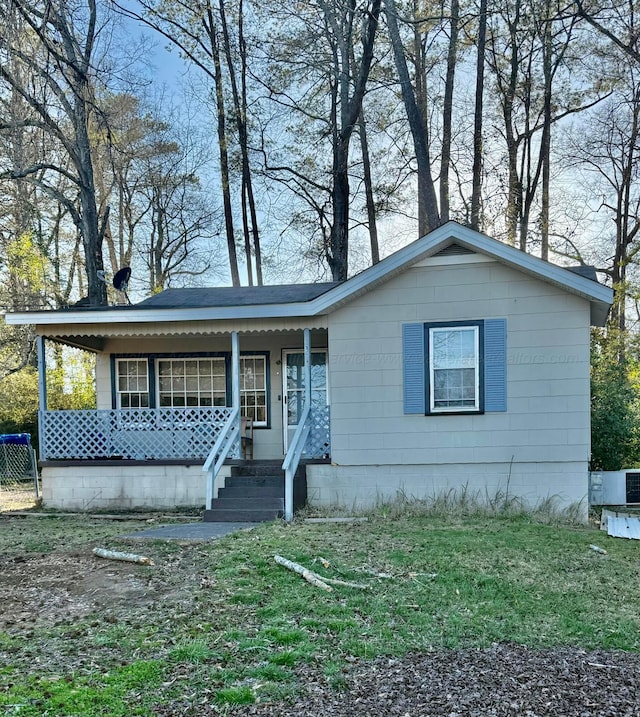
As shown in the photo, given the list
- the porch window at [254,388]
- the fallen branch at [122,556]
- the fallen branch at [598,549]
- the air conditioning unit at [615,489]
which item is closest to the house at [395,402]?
the porch window at [254,388]

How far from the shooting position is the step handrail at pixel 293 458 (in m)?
8.64

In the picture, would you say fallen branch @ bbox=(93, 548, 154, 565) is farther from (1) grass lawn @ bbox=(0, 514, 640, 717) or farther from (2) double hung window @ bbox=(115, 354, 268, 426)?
(2) double hung window @ bbox=(115, 354, 268, 426)

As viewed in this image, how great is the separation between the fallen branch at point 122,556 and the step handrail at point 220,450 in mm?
2438

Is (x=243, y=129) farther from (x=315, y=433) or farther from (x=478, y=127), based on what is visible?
(x=315, y=433)

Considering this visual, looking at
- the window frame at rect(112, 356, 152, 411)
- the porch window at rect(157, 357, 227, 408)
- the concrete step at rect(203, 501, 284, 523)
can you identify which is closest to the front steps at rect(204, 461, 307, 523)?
the concrete step at rect(203, 501, 284, 523)

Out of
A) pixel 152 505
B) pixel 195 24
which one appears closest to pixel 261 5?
pixel 195 24

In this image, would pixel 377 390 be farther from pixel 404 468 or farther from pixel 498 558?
pixel 498 558

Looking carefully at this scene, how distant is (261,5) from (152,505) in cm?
1883

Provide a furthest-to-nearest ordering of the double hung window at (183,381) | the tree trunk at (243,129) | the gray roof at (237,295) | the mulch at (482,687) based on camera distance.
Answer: the tree trunk at (243,129) → the double hung window at (183,381) → the gray roof at (237,295) → the mulch at (482,687)

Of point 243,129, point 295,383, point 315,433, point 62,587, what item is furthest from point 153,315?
point 243,129

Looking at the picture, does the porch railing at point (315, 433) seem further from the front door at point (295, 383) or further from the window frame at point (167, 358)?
the window frame at point (167, 358)

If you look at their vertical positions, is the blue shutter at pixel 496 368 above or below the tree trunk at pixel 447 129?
below

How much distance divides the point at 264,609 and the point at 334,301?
556cm

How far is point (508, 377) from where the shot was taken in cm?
916
